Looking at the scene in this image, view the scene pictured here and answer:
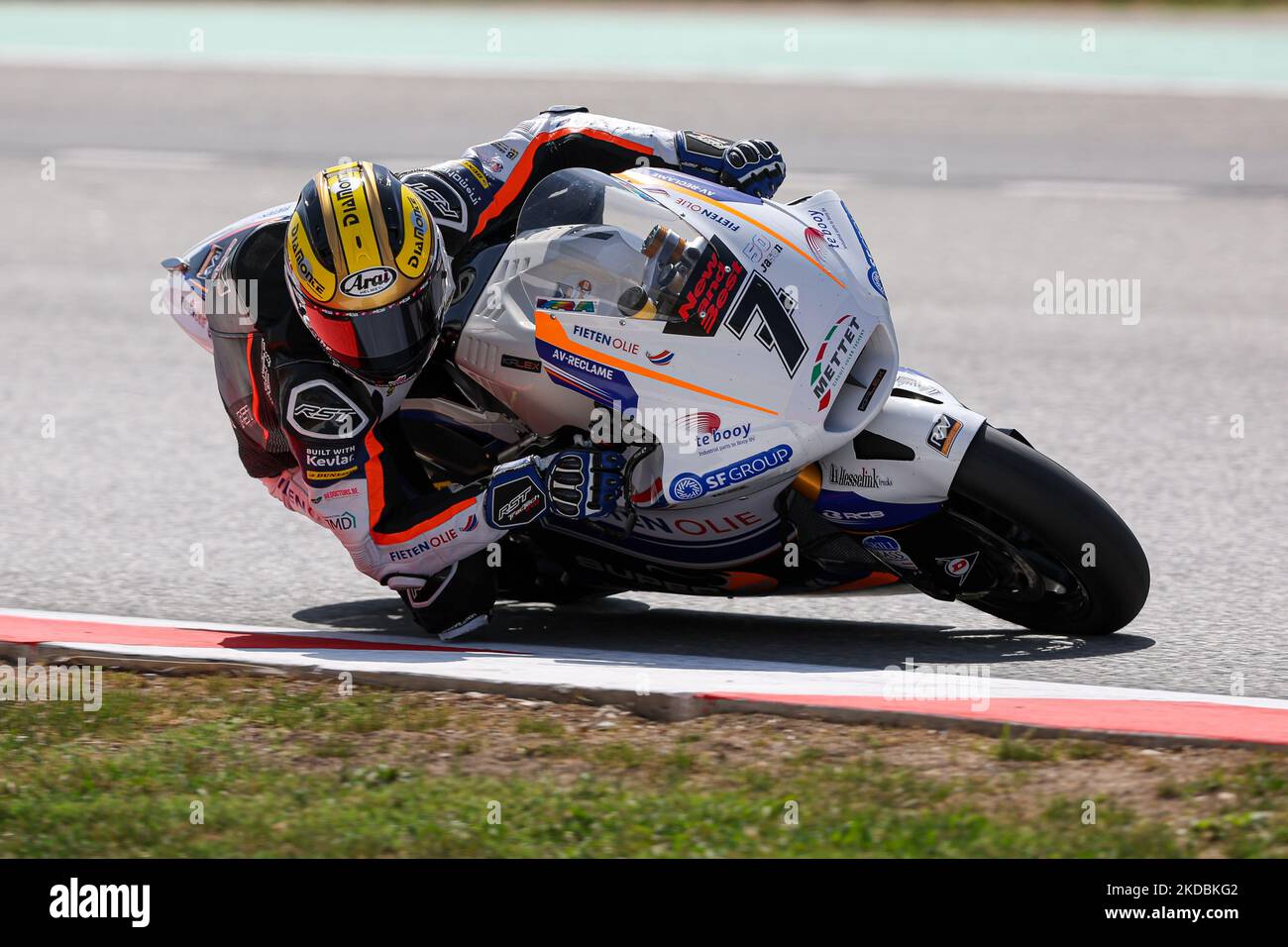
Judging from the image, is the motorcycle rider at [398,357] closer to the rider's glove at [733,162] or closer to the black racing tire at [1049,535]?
the rider's glove at [733,162]

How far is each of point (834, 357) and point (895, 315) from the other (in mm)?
4284

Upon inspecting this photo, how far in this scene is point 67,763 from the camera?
13.8 ft

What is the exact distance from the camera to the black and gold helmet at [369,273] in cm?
456

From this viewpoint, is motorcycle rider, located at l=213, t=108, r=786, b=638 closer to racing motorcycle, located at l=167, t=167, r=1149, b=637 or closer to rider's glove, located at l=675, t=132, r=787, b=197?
rider's glove, located at l=675, t=132, r=787, b=197

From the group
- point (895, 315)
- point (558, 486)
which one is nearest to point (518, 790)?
point (558, 486)

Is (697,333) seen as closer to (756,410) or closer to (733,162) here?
(756,410)

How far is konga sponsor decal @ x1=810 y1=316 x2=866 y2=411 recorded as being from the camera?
181 inches

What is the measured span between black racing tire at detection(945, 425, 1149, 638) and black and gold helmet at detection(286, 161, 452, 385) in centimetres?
146

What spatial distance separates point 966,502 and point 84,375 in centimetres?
475

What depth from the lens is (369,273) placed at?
179 inches

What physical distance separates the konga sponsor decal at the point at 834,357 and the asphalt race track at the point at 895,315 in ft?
2.61
